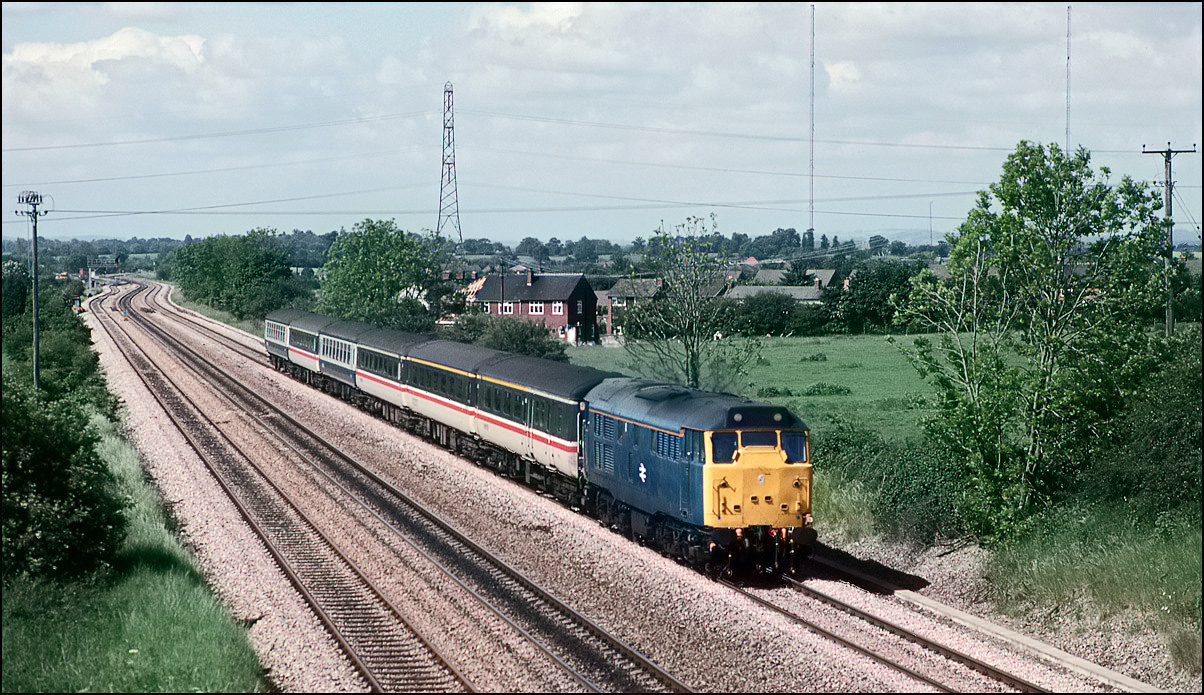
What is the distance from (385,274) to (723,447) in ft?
195

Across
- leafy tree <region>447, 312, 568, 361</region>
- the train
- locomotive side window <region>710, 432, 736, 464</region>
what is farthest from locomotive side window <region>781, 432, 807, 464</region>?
leafy tree <region>447, 312, 568, 361</region>

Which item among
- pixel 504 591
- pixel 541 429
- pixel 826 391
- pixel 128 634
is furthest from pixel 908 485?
pixel 826 391

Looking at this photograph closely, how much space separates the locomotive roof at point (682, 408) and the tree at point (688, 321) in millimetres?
12178

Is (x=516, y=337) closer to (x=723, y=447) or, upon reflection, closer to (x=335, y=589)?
(x=335, y=589)

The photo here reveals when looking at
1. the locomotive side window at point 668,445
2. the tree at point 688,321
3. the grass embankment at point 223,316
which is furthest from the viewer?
the grass embankment at point 223,316

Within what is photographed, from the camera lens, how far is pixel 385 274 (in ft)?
249

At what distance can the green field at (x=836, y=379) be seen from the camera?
40469 millimetres

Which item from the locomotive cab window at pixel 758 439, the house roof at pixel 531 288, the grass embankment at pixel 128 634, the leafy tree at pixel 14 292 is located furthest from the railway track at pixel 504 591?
the house roof at pixel 531 288

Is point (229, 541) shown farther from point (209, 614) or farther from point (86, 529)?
point (209, 614)

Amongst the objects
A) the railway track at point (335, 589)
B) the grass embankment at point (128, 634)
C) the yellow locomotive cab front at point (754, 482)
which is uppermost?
the yellow locomotive cab front at point (754, 482)

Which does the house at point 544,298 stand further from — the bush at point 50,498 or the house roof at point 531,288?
the bush at point 50,498

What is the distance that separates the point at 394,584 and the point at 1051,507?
12220 mm

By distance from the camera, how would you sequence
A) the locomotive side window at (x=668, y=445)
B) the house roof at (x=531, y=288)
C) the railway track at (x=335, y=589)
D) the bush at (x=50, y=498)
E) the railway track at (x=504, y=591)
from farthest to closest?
the house roof at (x=531, y=288) → the locomotive side window at (x=668, y=445) → the bush at (x=50, y=498) → the railway track at (x=335, y=589) → the railway track at (x=504, y=591)

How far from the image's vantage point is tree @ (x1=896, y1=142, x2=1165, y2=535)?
21.2 metres
